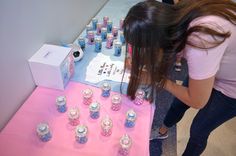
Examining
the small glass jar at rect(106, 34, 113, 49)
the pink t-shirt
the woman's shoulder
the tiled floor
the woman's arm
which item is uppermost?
the woman's shoulder

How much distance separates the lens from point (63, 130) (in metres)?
0.77

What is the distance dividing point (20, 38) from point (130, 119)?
537 millimetres

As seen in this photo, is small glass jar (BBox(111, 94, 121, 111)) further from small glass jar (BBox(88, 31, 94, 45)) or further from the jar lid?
small glass jar (BBox(88, 31, 94, 45))

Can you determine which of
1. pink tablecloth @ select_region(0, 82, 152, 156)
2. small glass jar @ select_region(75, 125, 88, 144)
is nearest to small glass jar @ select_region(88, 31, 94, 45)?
pink tablecloth @ select_region(0, 82, 152, 156)

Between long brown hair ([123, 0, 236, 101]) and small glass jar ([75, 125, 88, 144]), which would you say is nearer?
long brown hair ([123, 0, 236, 101])

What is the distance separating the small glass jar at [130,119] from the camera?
766 millimetres

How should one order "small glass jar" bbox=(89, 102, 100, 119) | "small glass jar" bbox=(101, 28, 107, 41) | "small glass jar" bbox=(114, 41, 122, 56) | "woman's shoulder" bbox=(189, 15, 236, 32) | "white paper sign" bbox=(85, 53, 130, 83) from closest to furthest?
"woman's shoulder" bbox=(189, 15, 236, 32) → "small glass jar" bbox=(89, 102, 100, 119) → "white paper sign" bbox=(85, 53, 130, 83) → "small glass jar" bbox=(114, 41, 122, 56) → "small glass jar" bbox=(101, 28, 107, 41)

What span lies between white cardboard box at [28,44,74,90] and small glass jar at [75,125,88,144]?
26 centimetres

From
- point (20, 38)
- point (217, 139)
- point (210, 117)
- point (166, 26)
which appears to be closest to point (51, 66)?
point (20, 38)

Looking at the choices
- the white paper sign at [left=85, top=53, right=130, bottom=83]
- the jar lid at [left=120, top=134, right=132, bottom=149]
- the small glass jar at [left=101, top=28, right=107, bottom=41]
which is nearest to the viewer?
the jar lid at [left=120, top=134, right=132, bottom=149]

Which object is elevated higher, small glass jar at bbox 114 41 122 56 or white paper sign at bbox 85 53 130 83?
small glass jar at bbox 114 41 122 56

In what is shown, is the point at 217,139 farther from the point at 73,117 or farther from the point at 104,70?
the point at 73,117

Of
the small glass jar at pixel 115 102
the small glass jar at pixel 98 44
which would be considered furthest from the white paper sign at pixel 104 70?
the small glass jar at pixel 115 102

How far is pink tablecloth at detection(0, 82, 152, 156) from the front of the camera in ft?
2.32
